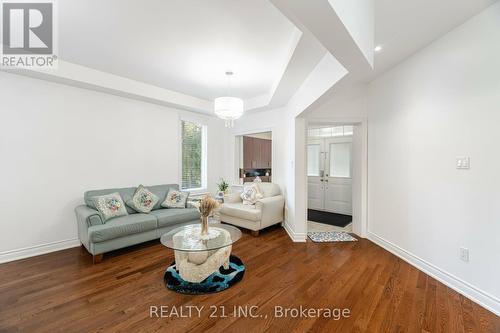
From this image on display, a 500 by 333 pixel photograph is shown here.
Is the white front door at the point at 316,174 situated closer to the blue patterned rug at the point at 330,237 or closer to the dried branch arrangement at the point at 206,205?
the blue patterned rug at the point at 330,237

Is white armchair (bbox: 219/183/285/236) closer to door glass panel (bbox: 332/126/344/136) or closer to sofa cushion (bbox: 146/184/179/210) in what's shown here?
sofa cushion (bbox: 146/184/179/210)

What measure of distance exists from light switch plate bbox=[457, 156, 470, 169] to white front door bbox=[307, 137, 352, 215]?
2.87 metres

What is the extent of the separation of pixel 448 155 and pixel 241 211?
3.00m

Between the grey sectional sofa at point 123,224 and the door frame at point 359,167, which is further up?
the door frame at point 359,167

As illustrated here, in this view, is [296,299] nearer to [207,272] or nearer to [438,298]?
[207,272]

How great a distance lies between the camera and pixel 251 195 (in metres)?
4.13

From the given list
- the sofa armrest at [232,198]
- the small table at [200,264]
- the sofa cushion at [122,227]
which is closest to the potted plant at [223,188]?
the sofa armrest at [232,198]

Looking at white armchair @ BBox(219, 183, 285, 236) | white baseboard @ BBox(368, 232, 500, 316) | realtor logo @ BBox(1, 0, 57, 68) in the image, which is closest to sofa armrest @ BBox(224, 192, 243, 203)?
white armchair @ BBox(219, 183, 285, 236)

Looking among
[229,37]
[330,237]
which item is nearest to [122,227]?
[229,37]

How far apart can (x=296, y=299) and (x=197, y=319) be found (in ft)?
3.13

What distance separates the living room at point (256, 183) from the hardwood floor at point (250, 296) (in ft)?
0.07

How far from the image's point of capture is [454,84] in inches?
86.7

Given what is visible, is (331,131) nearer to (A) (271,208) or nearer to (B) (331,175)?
(B) (331,175)

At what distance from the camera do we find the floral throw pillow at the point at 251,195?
Result: 4086mm
